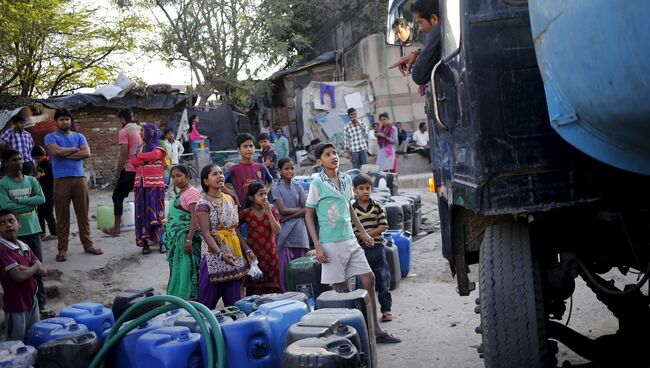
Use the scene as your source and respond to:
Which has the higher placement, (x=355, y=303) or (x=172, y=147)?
(x=172, y=147)

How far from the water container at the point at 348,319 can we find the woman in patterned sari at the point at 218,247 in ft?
5.54

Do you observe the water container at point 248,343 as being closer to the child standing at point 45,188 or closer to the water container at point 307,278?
the water container at point 307,278

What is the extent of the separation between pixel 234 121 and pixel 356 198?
15.4m

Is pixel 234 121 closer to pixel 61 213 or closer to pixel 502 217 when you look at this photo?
pixel 61 213

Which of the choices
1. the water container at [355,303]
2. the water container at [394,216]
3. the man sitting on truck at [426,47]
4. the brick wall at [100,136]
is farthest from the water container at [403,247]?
the brick wall at [100,136]

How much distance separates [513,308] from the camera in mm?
3057

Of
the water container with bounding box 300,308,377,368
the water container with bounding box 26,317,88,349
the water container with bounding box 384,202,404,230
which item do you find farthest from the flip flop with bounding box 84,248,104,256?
the water container with bounding box 300,308,377,368

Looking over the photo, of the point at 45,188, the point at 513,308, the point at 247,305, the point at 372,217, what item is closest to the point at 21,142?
the point at 45,188

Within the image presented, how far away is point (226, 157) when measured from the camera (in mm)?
18328

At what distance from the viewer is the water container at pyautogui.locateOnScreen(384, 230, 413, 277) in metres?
7.51

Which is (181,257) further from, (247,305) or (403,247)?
A: (403,247)

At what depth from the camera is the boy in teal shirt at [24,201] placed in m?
6.17

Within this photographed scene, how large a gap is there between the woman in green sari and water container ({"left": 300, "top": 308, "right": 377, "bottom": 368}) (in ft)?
7.33

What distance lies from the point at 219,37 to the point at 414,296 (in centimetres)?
1649
